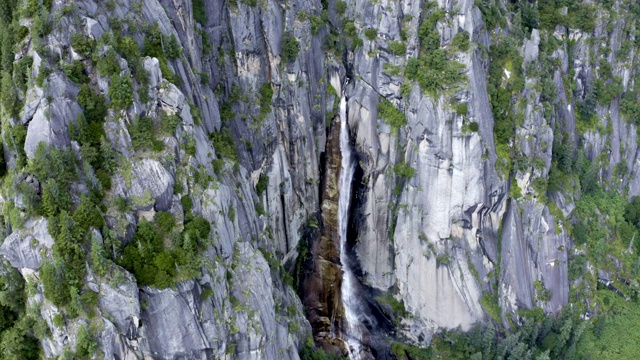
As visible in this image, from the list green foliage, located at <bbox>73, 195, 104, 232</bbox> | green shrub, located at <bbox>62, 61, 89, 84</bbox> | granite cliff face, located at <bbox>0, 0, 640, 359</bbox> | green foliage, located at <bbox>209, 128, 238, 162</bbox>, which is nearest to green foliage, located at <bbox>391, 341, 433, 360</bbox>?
granite cliff face, located at <bbox>0, 0, 640, 359</bbox>

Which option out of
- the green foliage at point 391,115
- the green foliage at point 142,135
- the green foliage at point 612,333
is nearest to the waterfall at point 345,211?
the green foliage at point 391,115

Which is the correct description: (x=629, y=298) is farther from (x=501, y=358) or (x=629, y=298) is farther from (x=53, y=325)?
(x=53, y=325)

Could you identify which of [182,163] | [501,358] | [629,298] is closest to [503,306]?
[501,358]

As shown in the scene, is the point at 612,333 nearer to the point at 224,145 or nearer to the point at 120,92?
the point at 224,145

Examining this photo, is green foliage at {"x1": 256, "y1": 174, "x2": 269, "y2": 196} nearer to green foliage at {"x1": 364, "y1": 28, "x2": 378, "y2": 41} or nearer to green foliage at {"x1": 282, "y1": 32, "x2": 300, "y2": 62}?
green foliage at {"x1": 282, "y1": 32, "x2": 300, "y2": 62}

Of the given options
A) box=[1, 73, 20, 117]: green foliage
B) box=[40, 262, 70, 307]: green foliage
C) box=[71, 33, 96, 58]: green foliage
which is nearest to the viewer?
box=[40, 262, 70, 307]: green foliage

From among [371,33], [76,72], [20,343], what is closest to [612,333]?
[371,33]
